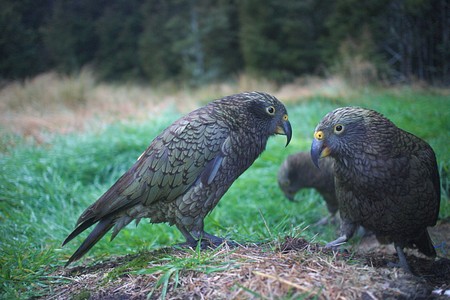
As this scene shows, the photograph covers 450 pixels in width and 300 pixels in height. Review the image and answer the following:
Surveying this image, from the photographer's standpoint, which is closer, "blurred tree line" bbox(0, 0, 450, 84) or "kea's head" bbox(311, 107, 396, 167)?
"kea's head" bbox(311, 107, 396, 167)

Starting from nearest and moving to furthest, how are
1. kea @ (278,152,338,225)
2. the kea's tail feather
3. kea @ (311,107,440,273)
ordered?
kea @ (311,107,440,273) → the kea's tail feather → kea @ (278,152,338,225)

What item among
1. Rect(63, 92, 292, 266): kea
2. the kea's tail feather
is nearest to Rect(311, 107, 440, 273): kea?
Rect(63, 92, 292, 266): kea

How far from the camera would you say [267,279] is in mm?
2092

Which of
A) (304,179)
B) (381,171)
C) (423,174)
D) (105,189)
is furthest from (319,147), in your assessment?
(105,189)

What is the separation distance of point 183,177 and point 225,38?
11.1 m

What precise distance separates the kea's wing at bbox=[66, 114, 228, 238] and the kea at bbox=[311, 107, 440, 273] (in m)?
0.81

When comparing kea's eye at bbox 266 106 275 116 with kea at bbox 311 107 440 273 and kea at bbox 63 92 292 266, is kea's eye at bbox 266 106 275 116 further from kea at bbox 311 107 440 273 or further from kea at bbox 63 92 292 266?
kea at bbox 311 107 440 273

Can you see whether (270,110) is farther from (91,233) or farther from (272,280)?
(91,233)

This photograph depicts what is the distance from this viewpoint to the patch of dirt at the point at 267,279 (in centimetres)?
202

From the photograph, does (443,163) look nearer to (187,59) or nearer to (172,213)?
(172,213)

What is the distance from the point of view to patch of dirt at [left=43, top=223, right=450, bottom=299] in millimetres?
2021

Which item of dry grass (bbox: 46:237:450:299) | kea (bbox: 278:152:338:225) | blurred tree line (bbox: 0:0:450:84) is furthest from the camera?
blurred tree line (bbox: 0:0:450:84)

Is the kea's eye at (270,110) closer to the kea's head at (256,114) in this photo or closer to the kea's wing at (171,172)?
the kea's head at (256,114)

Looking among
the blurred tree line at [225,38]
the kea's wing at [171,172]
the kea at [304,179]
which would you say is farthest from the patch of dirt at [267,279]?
the blurred tree line at [225,38]
